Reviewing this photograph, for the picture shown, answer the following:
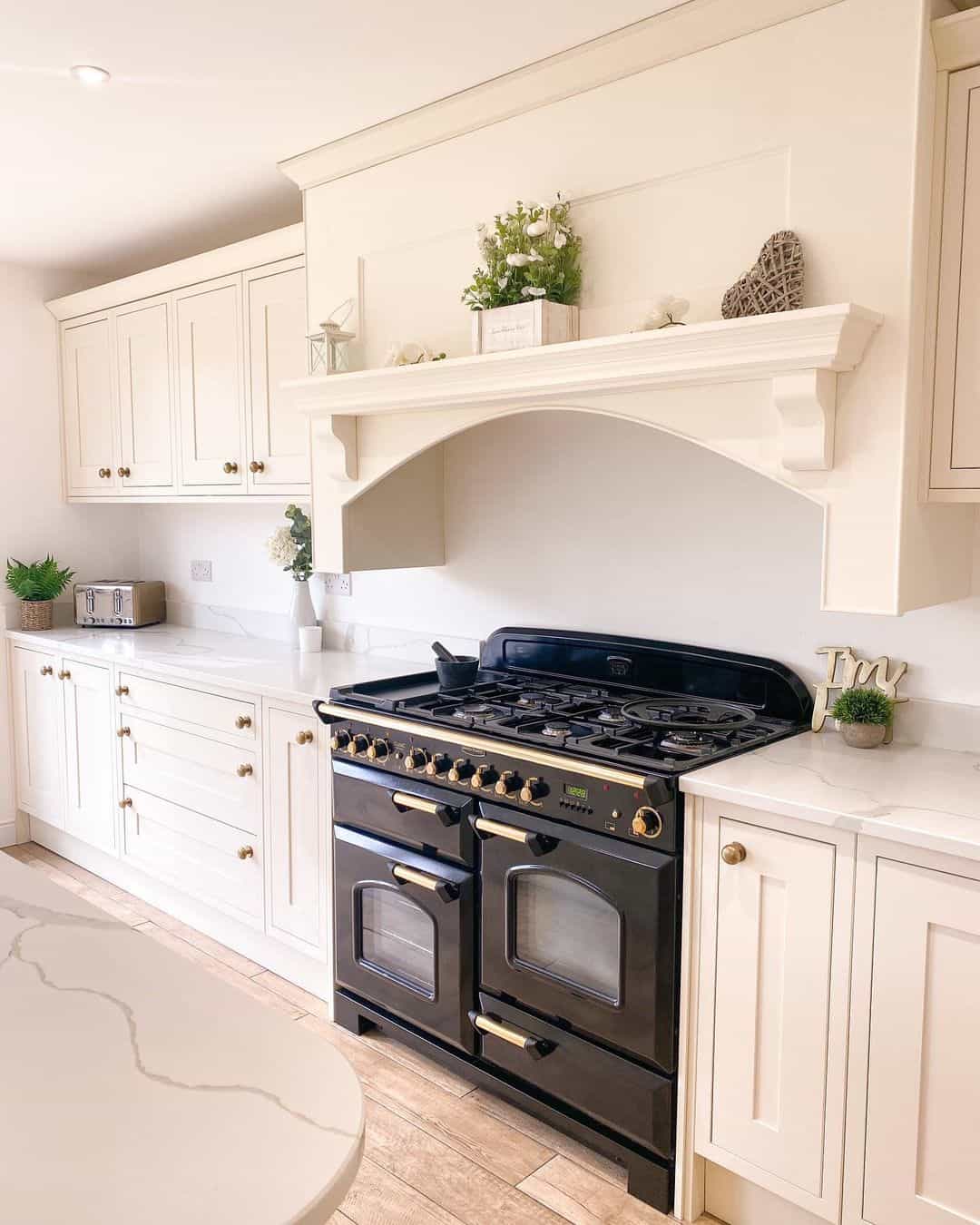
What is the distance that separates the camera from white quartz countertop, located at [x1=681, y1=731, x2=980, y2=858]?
1.71m

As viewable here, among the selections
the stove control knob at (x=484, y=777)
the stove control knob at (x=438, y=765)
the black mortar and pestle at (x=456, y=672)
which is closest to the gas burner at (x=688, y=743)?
the stove control knob at (x=484, y=777)

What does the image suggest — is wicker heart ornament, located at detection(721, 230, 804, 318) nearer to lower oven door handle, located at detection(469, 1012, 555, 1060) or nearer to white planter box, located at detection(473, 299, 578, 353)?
white planter box, located at detection(473, 299, 578, 353)

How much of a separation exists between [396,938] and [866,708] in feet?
4.46

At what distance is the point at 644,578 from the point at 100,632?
2.64m

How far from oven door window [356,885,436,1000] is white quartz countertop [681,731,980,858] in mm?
959

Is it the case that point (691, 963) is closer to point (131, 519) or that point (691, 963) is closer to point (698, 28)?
point (698, 28)

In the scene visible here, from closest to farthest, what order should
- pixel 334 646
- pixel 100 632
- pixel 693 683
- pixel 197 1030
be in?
pixel 197 1030
pixel 693 683
pixel 334 646
pixel 100 632

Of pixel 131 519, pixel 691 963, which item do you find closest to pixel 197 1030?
pixel 691 963

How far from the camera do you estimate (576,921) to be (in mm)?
2207

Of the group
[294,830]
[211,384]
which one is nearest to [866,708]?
[294,830]

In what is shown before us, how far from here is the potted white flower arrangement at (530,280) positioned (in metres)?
2.27

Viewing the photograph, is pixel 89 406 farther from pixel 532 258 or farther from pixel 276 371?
pixel 532 258

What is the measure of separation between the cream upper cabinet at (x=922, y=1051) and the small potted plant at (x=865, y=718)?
50cm

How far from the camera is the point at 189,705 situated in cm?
338
